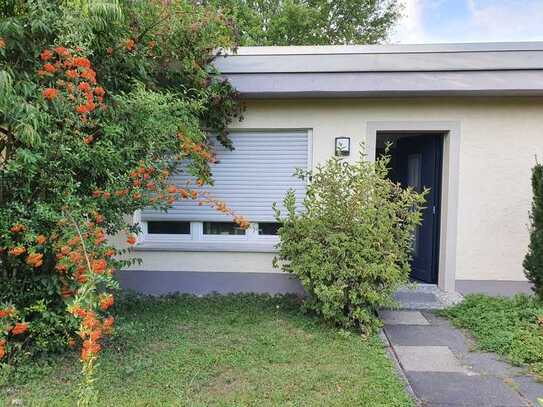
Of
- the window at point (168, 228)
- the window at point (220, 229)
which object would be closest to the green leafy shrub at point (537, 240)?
the window at point (220, 229)

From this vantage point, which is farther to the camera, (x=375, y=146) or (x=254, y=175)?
(x=254, y=175)

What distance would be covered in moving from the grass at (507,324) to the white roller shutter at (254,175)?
2739 millimetres

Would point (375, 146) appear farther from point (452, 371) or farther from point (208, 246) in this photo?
point (452, 371)

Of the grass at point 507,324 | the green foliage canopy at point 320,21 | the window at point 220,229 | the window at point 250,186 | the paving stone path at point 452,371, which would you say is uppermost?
the green foliage canopy at point 320,21

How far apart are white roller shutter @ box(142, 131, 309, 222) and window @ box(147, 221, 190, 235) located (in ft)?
0.71

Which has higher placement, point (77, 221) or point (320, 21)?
point (320, 21)

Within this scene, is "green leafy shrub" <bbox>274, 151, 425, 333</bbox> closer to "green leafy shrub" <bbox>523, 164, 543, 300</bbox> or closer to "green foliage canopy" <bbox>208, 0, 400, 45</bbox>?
"green leafy shrub" <bbox>523, 164, 543, 300</bbox>

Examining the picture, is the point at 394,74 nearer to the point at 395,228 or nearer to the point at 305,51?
the point at 305,51

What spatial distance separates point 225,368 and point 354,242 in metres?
1.86

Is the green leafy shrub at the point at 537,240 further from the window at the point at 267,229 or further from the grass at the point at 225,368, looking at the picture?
the window at the point at 267,229

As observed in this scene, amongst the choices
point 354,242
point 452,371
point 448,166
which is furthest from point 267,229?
point 452,371

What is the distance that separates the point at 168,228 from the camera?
6004 mm

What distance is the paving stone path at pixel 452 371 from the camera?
115 inches

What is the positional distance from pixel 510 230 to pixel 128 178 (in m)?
5.29
